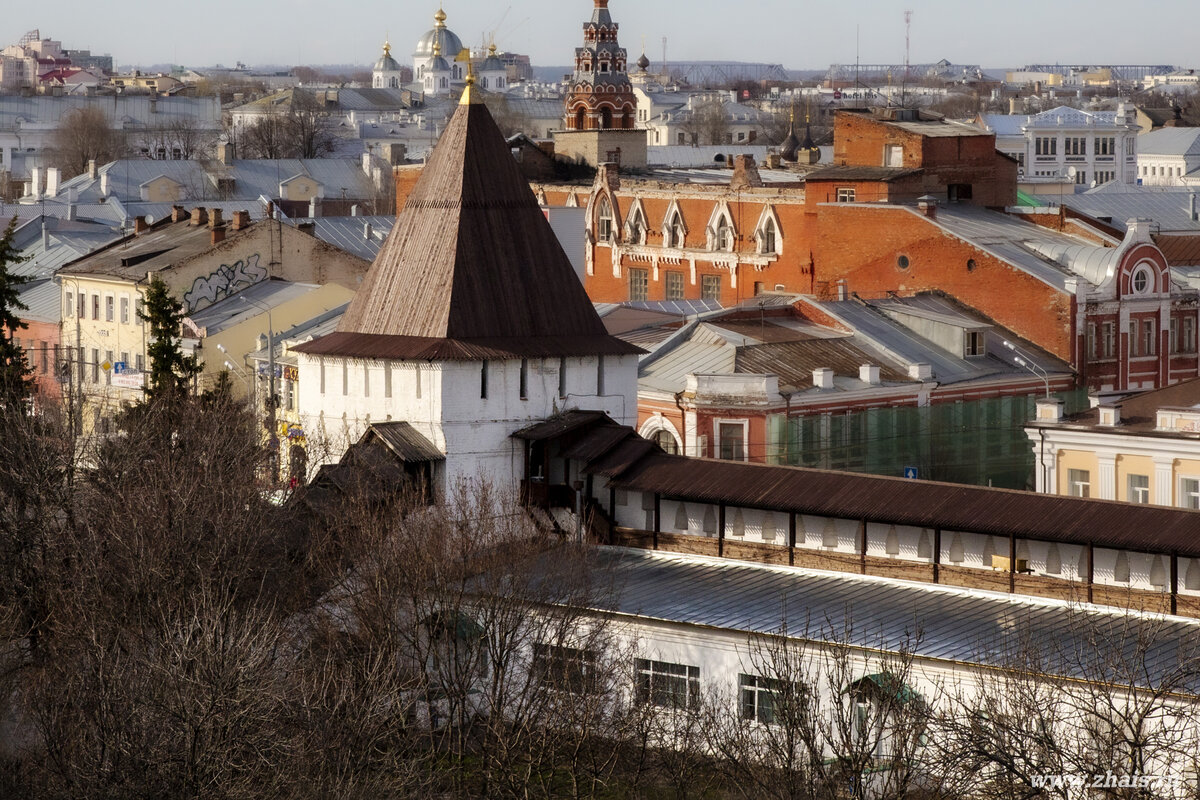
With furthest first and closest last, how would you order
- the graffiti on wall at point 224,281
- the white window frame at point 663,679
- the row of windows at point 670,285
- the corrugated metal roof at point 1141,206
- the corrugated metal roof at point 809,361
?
the corrugated metal roof at point 1141,206, the row of windows at point 670,285, the graffiti on wall at point 224,281, the corrugated metal roof at point 809,361, the white window frame at point 663,679

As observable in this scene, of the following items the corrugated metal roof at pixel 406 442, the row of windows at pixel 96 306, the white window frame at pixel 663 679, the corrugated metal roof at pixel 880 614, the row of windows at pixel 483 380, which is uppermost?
the row of windows at pixel 483 380

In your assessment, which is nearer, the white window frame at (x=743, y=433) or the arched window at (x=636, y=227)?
the white window frame at (x=743, y=433)

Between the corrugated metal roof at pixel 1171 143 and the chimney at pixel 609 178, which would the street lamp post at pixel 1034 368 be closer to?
the chimney at pixel 609 178

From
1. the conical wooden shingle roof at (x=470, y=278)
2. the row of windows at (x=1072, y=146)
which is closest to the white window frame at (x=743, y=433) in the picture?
the conical wooden shingle roof at (x=470, y=278)

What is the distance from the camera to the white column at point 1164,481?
39.6 metres

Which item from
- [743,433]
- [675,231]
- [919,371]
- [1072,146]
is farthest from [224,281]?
[1072,146]

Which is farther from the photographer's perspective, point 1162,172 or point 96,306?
point 1162,172

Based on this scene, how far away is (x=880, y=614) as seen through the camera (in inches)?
1123

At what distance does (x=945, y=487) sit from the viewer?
3016 centimetres

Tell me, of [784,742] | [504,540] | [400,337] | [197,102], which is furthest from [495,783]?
[197,102]

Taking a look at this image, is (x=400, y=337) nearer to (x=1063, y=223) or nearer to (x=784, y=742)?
(x=784, y=742)

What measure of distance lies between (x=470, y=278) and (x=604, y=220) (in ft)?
121

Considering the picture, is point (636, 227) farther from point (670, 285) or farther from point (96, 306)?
point (96, 306)

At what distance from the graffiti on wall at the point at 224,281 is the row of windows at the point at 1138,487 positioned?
23407 millimetres
